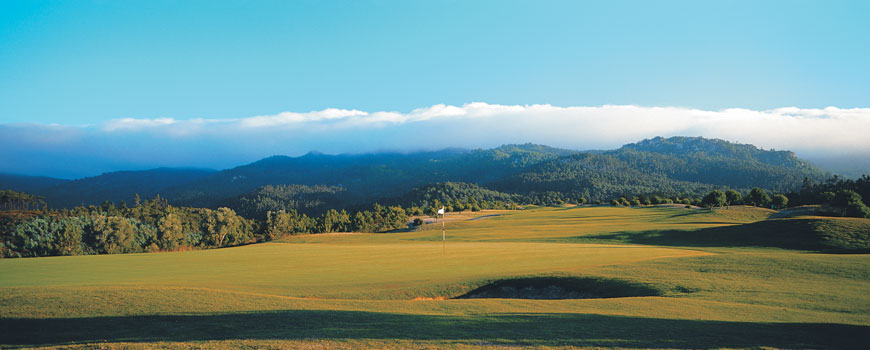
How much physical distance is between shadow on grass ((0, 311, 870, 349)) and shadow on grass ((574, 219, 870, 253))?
3015cm

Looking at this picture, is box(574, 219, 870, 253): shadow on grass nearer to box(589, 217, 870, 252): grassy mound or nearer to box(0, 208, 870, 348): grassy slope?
box(589, 217, 870, 252): grassy mound

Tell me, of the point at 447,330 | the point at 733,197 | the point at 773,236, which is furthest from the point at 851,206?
the point at 447,330

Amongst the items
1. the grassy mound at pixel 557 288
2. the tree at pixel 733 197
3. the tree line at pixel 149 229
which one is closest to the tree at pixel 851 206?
the tree at pixel 733 197

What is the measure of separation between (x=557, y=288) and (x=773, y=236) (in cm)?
3420

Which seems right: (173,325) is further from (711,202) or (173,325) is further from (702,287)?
(711,202)

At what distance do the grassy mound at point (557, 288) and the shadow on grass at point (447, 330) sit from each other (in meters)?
7.43

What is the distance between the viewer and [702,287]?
1988cm

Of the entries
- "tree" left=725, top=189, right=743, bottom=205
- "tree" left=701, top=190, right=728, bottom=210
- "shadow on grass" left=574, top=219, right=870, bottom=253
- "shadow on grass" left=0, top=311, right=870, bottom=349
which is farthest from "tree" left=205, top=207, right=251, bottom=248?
"tree" left=725, top=189, right=743, bottom=205

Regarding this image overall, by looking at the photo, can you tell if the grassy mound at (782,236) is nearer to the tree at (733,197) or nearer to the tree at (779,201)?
the tree at (733,197)

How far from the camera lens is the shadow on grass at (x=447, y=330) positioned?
37.5 ft

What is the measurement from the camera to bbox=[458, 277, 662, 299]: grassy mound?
2116cm

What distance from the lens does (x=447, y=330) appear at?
1262cm

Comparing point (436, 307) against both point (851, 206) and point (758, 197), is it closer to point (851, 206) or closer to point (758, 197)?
point (851, 206)

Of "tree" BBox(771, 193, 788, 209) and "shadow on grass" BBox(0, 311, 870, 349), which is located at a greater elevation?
"shadow on grass" BBox(0, 311, 870, 349)
